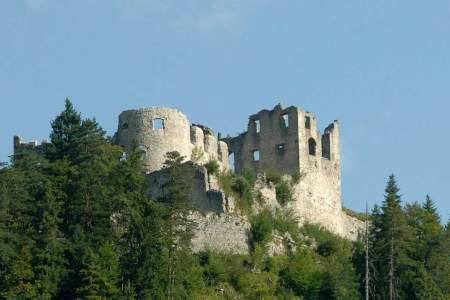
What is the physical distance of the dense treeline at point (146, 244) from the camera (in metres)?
60.9

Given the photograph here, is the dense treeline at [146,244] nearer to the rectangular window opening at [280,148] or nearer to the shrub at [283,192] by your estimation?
the shrub at [283,192]

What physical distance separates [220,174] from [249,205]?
1.61 m

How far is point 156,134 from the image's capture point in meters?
70.2

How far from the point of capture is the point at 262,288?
65.9 metres

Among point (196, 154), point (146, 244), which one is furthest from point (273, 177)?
point (146, 244)

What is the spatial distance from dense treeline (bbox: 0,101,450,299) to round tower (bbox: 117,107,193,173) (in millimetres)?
1953

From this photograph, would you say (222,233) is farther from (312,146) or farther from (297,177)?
(312,146)

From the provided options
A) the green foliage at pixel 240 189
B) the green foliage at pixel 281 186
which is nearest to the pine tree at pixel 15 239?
the green foliage at pixel 240 189

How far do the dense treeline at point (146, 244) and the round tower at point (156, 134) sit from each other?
195cm

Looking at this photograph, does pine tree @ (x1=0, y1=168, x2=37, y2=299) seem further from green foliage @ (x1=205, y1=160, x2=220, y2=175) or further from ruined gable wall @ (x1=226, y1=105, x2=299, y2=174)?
ruined gable wall @ (x1=226, y1=105, x2=299, y2=174)

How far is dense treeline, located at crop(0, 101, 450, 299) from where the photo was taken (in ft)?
200

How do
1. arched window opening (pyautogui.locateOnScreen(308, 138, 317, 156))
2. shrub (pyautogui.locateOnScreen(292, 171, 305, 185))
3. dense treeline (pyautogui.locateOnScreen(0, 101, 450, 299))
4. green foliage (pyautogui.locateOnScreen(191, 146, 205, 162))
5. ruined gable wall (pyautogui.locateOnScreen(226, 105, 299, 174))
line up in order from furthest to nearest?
arched window opening (pyautogui.locateOnScreen(308, 138, 317, 156)), ruined gable wall (pyautogui.locateOnScreen(226, 105, 299, 174)), shrub (pyautogui.locateOnScreen(292, 171, 305, 185)), green foliage (pyautogui.locateOnScreen(191, 146, 205, 162)), dense treeline (pyautogui.locateOnScreen(0, 101, 450, 299))

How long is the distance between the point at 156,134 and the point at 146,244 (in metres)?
9.83

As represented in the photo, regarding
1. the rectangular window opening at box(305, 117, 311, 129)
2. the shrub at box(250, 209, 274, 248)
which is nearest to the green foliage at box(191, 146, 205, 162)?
the shrub at box(250, 209, 274, 248)
